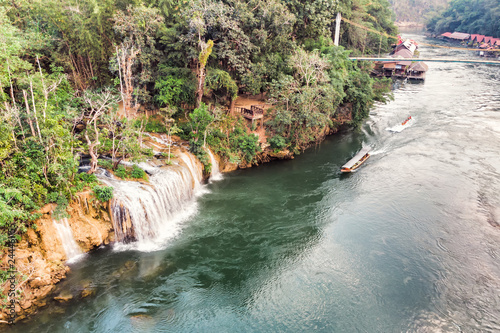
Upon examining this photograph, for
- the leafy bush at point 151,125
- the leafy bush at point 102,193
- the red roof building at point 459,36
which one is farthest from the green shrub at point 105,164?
the red roof building at point 459,36

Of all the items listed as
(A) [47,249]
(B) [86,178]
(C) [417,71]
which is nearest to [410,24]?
(C) [417,71]

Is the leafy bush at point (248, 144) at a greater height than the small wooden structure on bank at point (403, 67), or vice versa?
the small wooden structure on bank at point (403, 67)

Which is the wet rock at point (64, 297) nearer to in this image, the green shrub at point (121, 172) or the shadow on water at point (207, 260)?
the shadow on water at point (207, 260)

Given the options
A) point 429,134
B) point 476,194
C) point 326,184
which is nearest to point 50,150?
point 326,184

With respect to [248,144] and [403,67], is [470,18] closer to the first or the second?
[403,67]

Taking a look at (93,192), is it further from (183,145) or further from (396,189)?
(396,189)

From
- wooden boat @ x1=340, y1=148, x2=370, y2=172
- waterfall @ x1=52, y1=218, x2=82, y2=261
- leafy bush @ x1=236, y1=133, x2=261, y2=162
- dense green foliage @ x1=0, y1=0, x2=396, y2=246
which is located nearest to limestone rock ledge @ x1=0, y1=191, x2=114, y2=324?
waterfall @ x1=52, y1=218, x2=82, y2=261

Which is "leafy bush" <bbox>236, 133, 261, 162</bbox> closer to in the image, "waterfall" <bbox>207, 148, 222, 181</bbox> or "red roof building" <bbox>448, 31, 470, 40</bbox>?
"waterfall" <bbox>207, 148, 222, 181</bbox>
